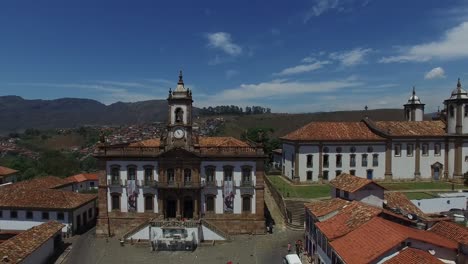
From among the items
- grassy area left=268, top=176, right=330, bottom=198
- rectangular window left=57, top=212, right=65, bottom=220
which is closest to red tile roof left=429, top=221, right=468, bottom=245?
grassy area left=268, top=176, right=330, bottom=198

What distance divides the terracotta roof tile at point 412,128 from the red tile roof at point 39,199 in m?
37.9

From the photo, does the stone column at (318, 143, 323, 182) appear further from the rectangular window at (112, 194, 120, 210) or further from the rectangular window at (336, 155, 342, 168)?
the rectangular window at (112, 194, 120, 210)

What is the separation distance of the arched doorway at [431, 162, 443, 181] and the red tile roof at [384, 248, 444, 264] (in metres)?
35.9

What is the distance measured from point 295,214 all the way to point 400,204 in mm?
10386

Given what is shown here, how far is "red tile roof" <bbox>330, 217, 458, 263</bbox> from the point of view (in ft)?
56.3

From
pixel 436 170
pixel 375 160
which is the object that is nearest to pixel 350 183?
pixel 375 160

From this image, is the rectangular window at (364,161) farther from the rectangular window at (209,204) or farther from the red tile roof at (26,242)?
the red tile roof at (26,242)

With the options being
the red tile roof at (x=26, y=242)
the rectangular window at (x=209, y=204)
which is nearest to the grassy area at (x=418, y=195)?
the rectangular window at (x=209, y=204)

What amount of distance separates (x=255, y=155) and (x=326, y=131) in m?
18.7

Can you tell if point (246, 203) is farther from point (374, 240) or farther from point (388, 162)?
point (388, 162)

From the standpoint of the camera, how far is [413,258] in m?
16.5

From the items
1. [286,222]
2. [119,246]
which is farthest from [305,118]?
[119,246]

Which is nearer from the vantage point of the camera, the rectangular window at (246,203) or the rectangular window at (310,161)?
the rectangular window at (246,203)

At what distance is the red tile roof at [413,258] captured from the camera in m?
16.3
